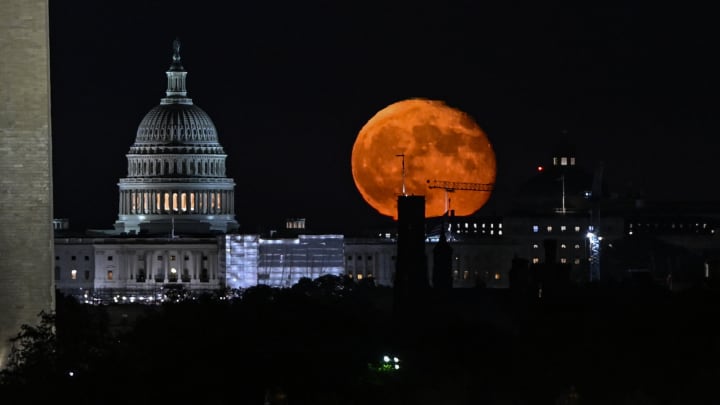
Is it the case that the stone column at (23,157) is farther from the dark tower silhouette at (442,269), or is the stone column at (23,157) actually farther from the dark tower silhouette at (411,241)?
the dark tower silhouette at (442,269)

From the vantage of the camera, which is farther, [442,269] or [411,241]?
[442,269]

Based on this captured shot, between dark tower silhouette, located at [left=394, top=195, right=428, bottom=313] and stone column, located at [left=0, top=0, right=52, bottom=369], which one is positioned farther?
dark tower silhouette, located at [left=394, top=195, right=428, bottom=313]

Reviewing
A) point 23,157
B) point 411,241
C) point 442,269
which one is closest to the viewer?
point 23,157

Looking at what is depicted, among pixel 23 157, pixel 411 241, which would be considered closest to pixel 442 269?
pixel 411 241

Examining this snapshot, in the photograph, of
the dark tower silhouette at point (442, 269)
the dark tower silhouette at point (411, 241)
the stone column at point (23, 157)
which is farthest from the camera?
the dark tower silhouette at point (442, 269)

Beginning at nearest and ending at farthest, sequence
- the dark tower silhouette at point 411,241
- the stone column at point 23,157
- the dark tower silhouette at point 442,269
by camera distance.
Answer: the stone column at point 23,157, the dark tower silhouette at point 411,241, the dark tower silhouette at point 442,269

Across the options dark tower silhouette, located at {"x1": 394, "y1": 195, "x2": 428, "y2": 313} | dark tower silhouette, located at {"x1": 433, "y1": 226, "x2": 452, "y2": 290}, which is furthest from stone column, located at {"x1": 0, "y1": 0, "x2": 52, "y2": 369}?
dark tower silhouette, located at {"x1": 433, "y1": 226, "x2": 452, "y2": 290}

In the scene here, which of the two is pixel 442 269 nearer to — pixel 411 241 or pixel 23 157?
pixel 411 241

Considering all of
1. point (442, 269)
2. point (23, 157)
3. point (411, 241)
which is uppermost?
point (411, 241)

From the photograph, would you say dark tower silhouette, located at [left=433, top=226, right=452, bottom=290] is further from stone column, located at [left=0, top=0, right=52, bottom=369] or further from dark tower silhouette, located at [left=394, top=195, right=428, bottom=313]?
stone column, located at [left=0, top=0, right=52, bottom=369]

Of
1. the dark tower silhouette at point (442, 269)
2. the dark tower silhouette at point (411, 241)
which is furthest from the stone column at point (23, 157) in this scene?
the dark tower silhouette at point (442, 269)

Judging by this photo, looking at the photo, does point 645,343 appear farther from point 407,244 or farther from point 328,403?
point 407,244

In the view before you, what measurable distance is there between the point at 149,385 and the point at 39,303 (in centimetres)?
1002

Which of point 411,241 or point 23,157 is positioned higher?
point 411,241
